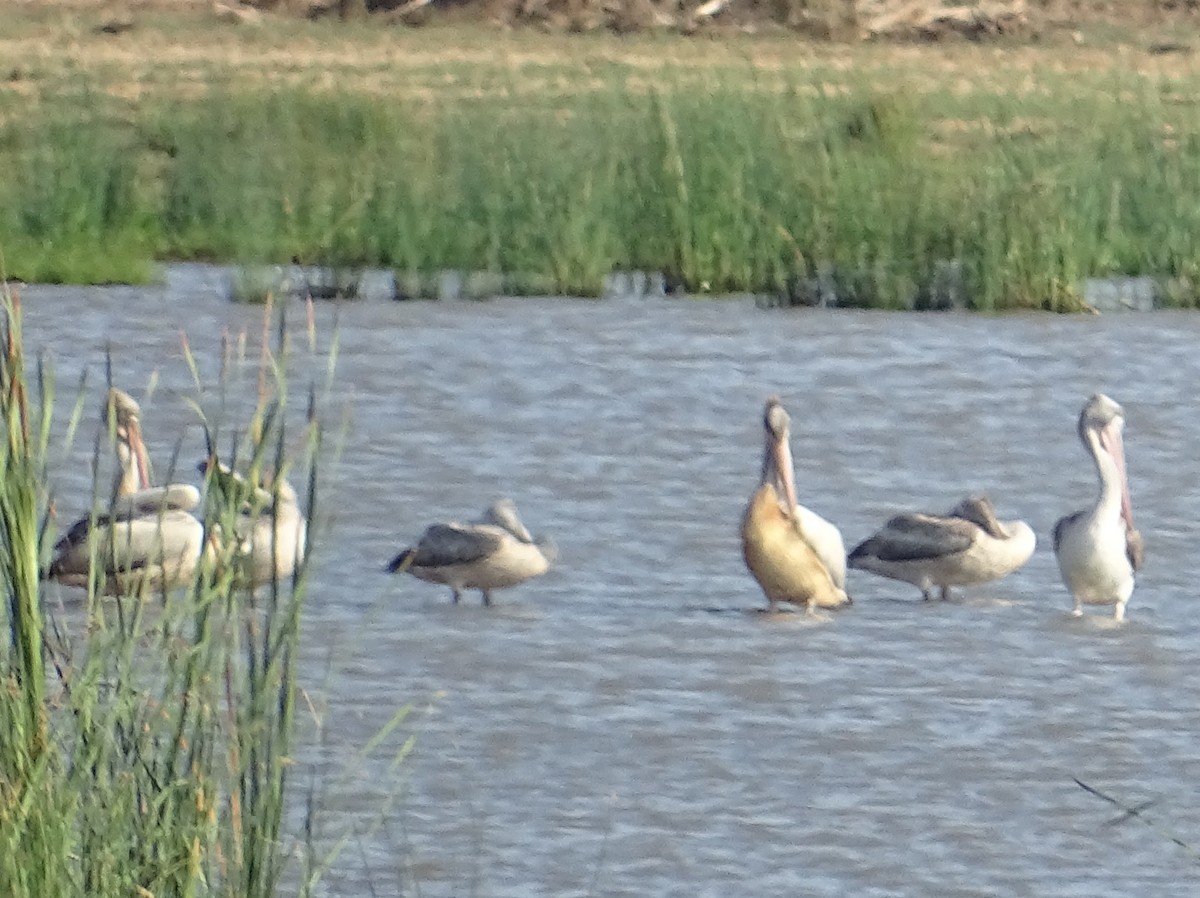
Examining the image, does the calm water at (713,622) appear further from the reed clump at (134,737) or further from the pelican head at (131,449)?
the pelican head at (131,449)

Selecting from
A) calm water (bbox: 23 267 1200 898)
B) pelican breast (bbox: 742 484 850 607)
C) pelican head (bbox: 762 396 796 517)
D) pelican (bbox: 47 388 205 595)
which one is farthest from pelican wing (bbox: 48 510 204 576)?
pelican head (bbox: 762 396 796 517)

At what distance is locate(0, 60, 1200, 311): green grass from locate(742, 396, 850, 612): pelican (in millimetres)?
5274

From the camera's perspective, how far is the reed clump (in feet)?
12.5

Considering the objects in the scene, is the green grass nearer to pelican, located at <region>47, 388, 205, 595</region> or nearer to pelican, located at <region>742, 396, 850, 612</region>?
pelican, located at <region>742, 396, 850, 612</region>

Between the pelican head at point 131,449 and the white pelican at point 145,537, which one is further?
the pelican head at point 131,449

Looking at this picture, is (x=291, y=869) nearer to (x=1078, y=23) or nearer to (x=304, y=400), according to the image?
(x=304, y=400)

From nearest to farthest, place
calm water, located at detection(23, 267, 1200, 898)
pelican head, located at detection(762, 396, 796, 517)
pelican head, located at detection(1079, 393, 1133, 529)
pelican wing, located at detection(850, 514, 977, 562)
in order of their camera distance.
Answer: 1. calm water, located at detection(23, 267, 1200, 898)
2. pelican wing, located at detection(850, 514, 977, 562)
3. pelican head, located at detection(1079, 393, 1133, 529)
4. pelican head, located at detection(762, 396, 796, 517)

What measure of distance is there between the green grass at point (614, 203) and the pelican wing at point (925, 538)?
205 inches

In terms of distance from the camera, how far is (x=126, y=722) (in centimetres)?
400

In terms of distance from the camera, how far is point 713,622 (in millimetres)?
8008

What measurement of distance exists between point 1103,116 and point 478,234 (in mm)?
6059

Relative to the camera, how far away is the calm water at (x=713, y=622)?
18.7 feet

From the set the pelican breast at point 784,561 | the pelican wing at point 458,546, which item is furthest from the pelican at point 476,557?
the pelican breast at point 784,561

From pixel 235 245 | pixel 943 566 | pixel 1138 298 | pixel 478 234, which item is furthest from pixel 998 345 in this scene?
pixel 943 566
